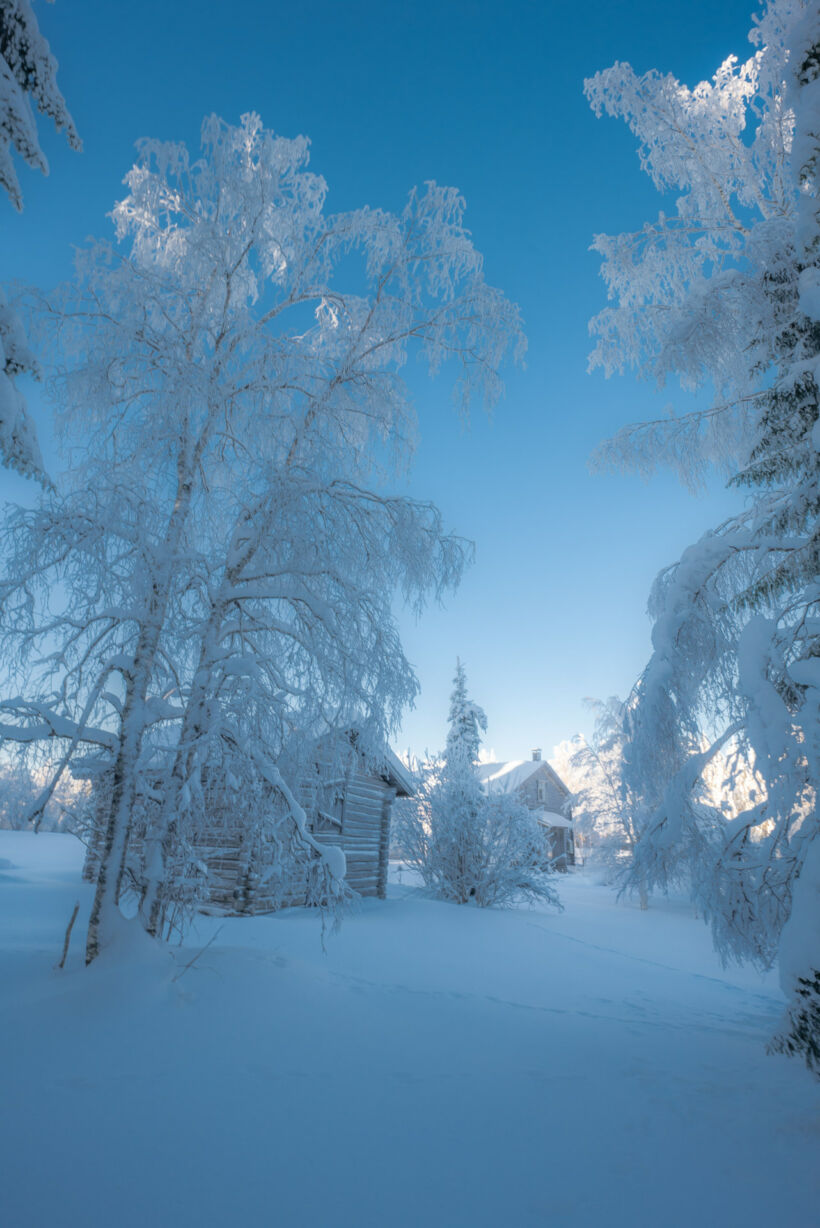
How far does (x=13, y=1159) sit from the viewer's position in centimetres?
258

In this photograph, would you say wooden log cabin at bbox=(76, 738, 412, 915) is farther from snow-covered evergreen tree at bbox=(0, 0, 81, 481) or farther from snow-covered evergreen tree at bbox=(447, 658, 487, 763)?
snow-covered evergreen tree at bbox=(447, 658, 487, 763)

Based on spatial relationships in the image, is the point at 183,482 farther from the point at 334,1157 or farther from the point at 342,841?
the point at 342,841

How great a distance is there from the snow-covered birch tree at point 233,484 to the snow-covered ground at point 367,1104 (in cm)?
103

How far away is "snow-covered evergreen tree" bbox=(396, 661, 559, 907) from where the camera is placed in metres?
13.8

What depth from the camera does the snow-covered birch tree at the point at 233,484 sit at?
505 cm

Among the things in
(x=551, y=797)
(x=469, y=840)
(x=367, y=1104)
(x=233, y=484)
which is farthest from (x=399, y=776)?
(x=551, y=797)

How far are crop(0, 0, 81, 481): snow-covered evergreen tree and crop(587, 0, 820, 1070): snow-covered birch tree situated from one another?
16.6 feet

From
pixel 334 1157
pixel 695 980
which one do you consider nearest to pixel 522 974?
pixel 695 980

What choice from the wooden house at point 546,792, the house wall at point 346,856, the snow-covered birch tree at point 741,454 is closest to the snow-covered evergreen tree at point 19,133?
the snow-covered birch tree at point 741,454

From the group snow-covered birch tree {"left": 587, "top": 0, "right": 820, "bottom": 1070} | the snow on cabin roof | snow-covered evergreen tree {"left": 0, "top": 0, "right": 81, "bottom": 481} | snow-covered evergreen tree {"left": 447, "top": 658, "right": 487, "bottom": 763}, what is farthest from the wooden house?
snow-covered evergreen tree {"left": 0, "top": 0, "right": 81, "bottom": 481}

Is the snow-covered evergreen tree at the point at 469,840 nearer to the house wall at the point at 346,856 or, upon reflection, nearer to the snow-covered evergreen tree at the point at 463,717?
the house wall at the point at 346,856

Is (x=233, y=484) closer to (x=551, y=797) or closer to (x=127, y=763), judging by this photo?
(x=127, y=763)

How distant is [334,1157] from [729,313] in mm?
7940

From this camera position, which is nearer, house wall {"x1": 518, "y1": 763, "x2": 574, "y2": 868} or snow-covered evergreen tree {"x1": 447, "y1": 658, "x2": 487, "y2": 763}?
snow-covered evergreen tree {"x1": 447, "y1": 658, "x2": 487, "y2": 763}
